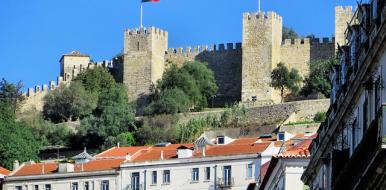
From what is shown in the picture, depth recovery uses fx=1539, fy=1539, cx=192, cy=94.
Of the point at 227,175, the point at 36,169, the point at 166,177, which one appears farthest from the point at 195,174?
the point at 36,169

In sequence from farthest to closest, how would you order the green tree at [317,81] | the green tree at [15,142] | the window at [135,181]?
the green tree at [317,81] < the green tree at [15,142] < the window at [135,181]

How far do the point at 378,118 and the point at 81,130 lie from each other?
278 ft

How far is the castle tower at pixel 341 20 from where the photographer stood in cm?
10600

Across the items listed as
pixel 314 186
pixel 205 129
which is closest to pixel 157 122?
pixel 205 129

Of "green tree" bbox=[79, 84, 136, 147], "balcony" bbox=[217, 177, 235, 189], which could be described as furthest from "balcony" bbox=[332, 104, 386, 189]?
"green tree" bbox=[79, 84, 136, 147]

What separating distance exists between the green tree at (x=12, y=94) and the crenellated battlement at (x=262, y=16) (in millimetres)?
19008

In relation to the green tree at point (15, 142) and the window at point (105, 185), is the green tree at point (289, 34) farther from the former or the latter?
the window at point (105, 185)

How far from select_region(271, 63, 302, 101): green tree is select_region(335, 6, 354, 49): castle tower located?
3886mm

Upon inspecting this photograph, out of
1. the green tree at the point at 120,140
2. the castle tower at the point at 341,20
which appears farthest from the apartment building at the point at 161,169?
the castle tower at the point at 341,20

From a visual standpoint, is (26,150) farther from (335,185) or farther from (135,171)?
(335,185)

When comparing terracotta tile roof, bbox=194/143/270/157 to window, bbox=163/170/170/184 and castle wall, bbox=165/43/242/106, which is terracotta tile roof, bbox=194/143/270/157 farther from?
castle wall, bbox=165/43/242/106

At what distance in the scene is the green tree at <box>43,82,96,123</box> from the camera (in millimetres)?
111375

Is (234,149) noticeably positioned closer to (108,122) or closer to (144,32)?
(108,122)

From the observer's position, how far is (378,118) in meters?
18.9
